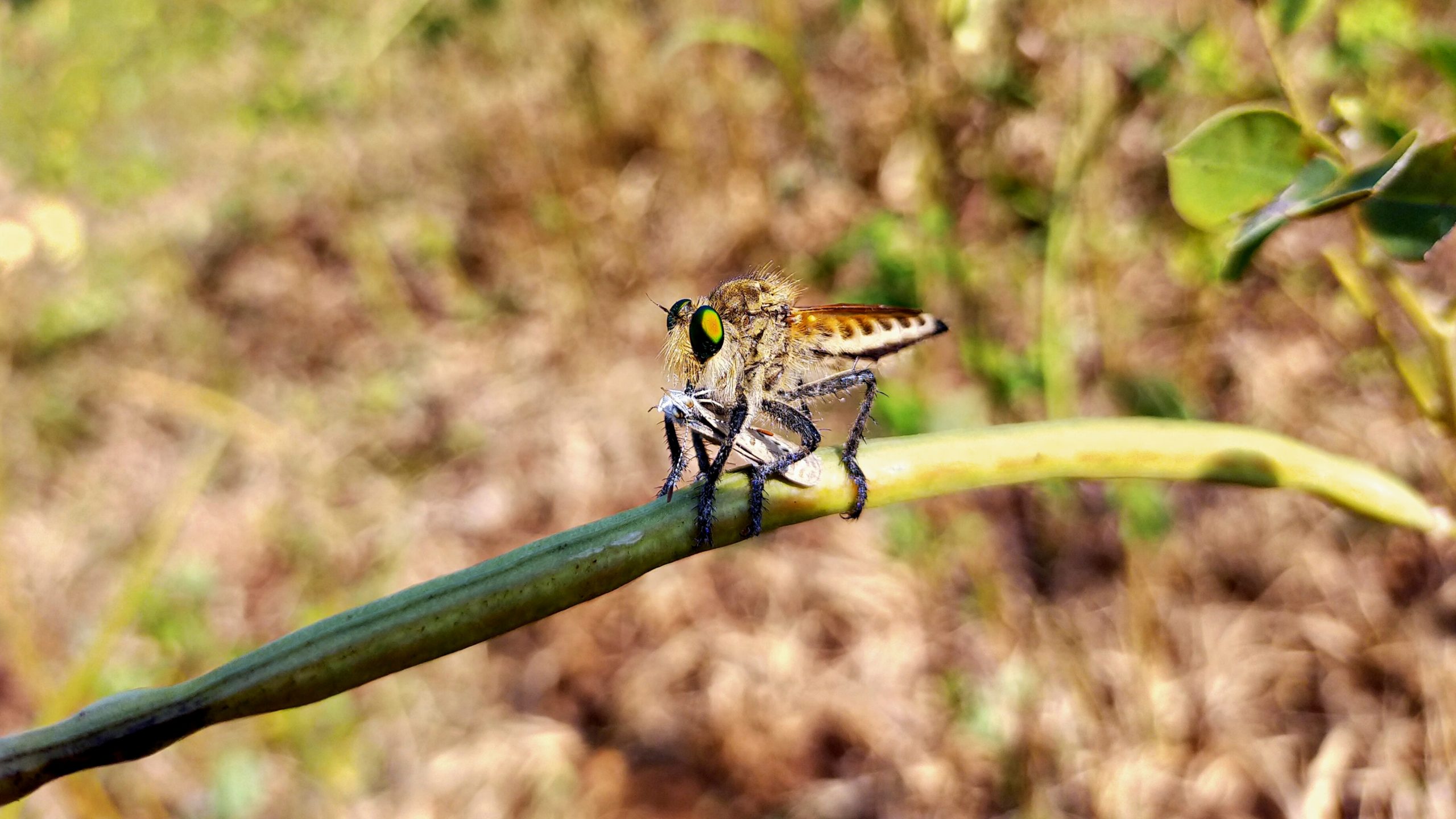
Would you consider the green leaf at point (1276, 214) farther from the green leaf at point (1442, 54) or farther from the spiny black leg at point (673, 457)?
the spiny black leg at point (673, 457)

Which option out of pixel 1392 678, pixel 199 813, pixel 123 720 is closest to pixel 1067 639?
pixel 1392 678

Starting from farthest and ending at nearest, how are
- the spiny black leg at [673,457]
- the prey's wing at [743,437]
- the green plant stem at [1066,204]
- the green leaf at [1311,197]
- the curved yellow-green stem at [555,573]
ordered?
the green plant stem at [1066,204], the spiny black leg at [673,457], the prey's wing at [743,437], the green leaf at [1311,197], the curved yellow-green stem at [555,573]

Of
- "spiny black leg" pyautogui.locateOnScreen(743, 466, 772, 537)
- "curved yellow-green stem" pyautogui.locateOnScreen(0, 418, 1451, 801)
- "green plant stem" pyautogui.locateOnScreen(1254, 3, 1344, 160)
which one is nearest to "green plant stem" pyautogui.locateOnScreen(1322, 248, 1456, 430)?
"green plant stem" pyautogui.locateOnScreen(1254, 3, 1344, 160)

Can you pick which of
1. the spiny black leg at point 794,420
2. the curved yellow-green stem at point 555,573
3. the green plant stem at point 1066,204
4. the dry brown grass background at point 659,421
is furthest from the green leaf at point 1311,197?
the green plant stem at point 1066,204

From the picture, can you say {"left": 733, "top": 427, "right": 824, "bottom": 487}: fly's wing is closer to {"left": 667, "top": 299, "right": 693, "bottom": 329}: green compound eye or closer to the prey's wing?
the prey's wing

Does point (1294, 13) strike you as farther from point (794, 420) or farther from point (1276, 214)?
point (794, 420)

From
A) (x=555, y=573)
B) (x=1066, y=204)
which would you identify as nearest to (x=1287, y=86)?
(x=555, y=573)
